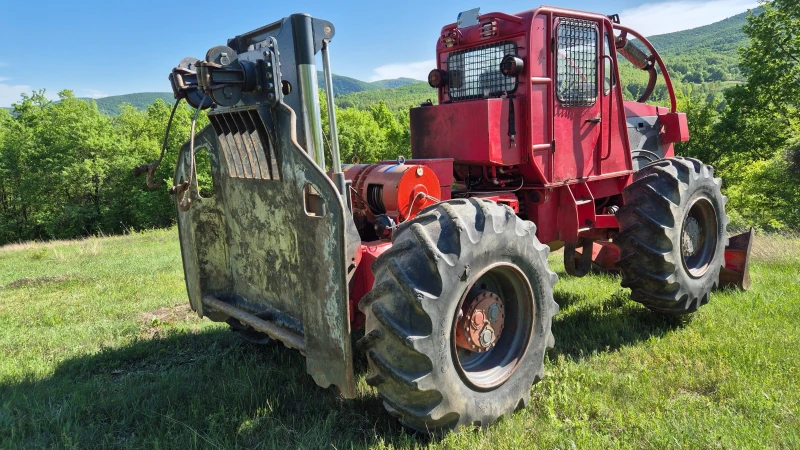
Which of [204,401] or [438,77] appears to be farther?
[438,77]

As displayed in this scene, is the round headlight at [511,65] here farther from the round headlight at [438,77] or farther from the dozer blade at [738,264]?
the dozer blade at [738,264]

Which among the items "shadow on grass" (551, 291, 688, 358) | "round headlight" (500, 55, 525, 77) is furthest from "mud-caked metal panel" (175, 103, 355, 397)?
"shadow on grass" (551, 291, 688, 358)

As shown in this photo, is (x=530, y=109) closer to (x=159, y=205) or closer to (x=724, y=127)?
(x=724, y=127)

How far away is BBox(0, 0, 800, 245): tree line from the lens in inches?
1068

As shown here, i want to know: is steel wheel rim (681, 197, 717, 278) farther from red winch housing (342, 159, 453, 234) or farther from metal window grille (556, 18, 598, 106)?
red winch housing (342, 159, 453, 234)

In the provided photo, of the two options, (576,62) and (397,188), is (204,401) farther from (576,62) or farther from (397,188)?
(576,62)

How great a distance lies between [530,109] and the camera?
177 inches

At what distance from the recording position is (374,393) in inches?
151

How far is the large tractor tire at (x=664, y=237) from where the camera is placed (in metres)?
4.66

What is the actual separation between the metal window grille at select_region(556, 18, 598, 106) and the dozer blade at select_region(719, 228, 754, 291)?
275 centimetres

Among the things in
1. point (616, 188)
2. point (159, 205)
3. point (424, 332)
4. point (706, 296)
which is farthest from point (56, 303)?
point (159, 205)

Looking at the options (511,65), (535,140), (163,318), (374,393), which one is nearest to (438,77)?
(511,65)

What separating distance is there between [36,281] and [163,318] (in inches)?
200

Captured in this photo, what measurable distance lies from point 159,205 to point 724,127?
134 feet
